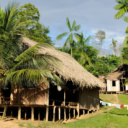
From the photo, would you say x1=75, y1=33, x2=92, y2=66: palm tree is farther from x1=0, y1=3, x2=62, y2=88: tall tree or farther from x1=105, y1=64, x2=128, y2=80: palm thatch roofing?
x1=0, y1=3, x2=62, y2=88: tall tree

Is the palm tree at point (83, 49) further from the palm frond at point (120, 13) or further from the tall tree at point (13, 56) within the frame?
the tall tree at point (13, 56)

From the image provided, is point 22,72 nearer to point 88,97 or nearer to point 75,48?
point 88,97

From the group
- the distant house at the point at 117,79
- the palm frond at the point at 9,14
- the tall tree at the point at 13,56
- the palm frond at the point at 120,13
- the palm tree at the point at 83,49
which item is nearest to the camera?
the tall tree at the point at 13,56

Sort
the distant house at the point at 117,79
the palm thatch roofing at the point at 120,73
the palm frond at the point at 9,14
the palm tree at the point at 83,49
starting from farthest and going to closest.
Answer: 1. the palm thatch roofing at the point at 120,73
2. the distant house at the point at 117,79
3. the palm tree at the point at 83,49
4. the palm frond at the point at 9,14

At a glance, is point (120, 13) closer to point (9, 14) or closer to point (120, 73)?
point (9, 14)

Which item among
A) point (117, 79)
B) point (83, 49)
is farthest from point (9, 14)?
point (117, 79)

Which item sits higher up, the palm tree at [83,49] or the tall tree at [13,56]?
the palm tree at [83,49]

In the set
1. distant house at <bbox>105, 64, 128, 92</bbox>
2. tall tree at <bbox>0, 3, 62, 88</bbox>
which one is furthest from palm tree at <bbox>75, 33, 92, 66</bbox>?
tall tree at <bbox>0, 3, 62, 88</bbox>

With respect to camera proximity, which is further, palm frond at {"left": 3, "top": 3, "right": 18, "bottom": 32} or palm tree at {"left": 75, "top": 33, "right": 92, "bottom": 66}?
palm tree at {"left": 75, "top": 33, "right": 92, "bottom": 66}

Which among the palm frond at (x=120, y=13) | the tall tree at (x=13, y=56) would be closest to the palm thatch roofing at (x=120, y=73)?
the palm frond at (x=120, y=13)

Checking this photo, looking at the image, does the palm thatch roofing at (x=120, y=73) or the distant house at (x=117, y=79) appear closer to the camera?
the distant house at (x=117, y=79)

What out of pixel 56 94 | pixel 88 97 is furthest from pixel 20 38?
pixel 88 97

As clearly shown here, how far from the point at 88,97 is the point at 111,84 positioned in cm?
1495

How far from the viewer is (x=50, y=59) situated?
10547 millimetres
